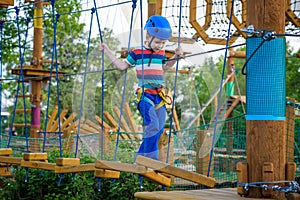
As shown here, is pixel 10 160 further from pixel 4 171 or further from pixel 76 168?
pixel 76 168

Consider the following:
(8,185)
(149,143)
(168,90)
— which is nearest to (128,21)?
(168,90)

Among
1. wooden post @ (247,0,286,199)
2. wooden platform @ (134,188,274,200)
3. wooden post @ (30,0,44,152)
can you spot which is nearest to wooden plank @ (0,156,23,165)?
wooden platform @ (134,188,274,200)

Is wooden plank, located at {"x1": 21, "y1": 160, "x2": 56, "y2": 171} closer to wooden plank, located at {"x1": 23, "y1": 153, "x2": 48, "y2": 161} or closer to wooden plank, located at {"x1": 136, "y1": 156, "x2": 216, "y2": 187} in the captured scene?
wooden plank, located at {"x1": 23, "y1": 153, "x2": 48, "y2": 161}

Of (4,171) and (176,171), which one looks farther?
(4,171)

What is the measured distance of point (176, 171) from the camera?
14.6 ft

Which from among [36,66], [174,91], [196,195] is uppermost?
[36,66]

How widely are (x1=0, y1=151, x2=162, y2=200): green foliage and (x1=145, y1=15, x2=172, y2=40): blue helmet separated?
278 centimetres

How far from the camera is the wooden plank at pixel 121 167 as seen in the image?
461 cm

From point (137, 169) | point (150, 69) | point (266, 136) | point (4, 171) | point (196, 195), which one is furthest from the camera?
point (4, 171)

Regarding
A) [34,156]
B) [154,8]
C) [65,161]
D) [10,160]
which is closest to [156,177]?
[154,8]

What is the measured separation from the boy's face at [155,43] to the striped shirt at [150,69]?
35 millimetres

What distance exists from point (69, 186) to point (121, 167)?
3.15 m

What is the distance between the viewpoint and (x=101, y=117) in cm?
574

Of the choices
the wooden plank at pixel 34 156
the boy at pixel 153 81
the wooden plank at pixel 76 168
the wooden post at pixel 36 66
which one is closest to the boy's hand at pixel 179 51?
the boy at pixel 153 81
